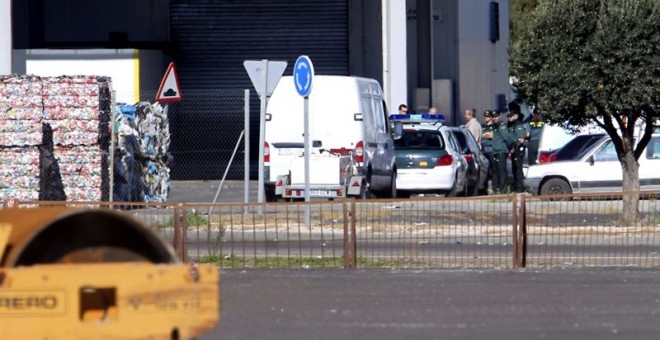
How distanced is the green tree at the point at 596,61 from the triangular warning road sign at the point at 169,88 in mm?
6779

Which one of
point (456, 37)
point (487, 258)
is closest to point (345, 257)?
point (487, 258)

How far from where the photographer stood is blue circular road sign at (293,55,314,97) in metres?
19.7

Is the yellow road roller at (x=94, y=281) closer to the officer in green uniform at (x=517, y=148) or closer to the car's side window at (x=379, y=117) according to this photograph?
the car's side window at (x=379, y=117)

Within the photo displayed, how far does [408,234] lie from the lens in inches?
599

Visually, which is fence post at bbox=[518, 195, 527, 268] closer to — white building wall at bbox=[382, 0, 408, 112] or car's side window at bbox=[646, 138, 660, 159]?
car's side window at bbox=[646, 138, 660, 159]

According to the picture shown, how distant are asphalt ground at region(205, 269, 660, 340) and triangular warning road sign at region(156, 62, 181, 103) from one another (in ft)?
32.4

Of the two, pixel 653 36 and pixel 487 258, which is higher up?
pixel 653 36

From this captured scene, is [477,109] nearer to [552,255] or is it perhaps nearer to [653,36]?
[653,36]

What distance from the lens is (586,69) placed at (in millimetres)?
19562

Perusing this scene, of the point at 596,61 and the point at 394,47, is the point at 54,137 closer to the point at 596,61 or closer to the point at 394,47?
the point at 596,61

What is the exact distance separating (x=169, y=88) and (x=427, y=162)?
5642 millimetres

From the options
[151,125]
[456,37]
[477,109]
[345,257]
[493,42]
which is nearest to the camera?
[345,257]

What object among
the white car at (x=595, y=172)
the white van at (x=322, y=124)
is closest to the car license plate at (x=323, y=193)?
the white van at (x=322, y=124)

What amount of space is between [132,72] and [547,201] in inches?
640
